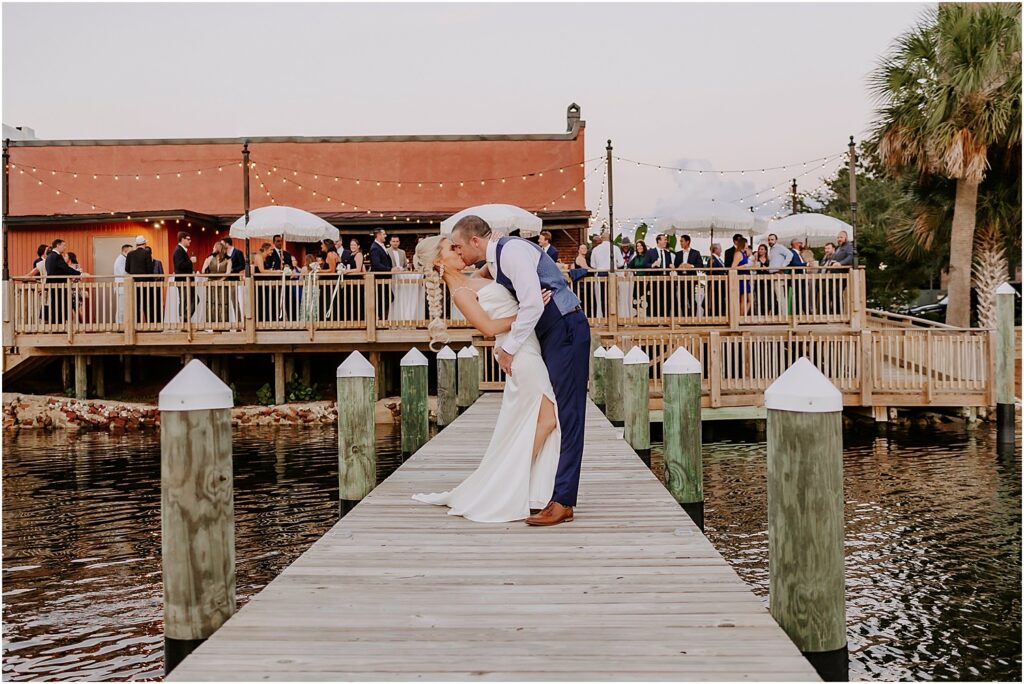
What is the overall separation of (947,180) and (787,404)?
24.4 meters

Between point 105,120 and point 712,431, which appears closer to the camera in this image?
point 712,431

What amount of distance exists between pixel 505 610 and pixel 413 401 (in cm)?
663

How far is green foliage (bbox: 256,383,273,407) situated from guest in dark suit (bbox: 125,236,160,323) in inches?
110

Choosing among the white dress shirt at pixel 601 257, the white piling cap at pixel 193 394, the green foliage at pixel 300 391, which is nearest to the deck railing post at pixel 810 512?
the white piling cap at pixel 193 394

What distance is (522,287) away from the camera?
5875 millimetres

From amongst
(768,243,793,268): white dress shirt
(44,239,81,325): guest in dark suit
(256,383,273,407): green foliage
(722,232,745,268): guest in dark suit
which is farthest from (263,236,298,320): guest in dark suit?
(768,243,793,268): white dress shirt

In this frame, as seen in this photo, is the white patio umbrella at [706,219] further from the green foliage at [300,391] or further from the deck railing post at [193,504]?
the deck railing post at [193,504]

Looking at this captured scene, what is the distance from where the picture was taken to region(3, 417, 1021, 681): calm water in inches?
282

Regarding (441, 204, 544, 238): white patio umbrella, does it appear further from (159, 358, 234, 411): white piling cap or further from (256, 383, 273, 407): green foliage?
(159, 358, 234, 411): white piling cap

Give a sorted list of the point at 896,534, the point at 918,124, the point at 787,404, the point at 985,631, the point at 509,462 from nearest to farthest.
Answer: the point at 787,404
the point at 509,462
the point at 985,631
the point at 896,534
the point at 918,124

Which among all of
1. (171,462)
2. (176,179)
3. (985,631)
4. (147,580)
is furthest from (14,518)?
(176,179)

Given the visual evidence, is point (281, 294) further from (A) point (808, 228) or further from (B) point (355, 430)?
(B) point (355, 430)

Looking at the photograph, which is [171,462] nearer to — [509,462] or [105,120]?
[509,462]

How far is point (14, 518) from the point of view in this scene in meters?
11.9
